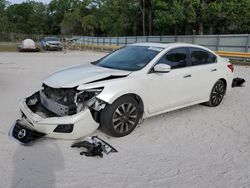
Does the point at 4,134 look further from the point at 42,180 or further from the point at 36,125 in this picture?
the point at 42,180

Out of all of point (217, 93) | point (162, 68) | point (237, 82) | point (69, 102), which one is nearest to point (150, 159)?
point (69, 102)

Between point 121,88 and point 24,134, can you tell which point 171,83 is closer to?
point 121,88

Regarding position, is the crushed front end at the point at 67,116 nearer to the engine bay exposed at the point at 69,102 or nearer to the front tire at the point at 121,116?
the engine bay exposed at the point at 69,102

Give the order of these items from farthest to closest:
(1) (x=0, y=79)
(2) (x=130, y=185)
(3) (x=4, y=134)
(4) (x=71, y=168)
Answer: (1) (x=0, y=79), (3) (x=4, y=134), (4) (x=71, y=168), (2) (x=130, y=185)

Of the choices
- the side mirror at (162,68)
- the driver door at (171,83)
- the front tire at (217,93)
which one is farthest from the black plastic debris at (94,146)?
the front tire at (217,93)

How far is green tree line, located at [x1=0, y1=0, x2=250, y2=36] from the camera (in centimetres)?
2647

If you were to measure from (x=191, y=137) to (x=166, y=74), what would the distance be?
127 centimetres

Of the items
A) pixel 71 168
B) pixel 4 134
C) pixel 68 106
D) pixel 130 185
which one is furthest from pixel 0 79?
pixel 130 185

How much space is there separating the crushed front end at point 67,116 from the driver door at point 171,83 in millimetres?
1156

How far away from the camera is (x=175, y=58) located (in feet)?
18.7

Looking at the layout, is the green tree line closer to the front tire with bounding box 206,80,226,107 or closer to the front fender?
the front tire with bounding box 206,80,226,107

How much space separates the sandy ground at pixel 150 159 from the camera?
137 inches

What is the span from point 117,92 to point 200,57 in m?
2.62

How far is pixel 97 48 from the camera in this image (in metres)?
36.0
